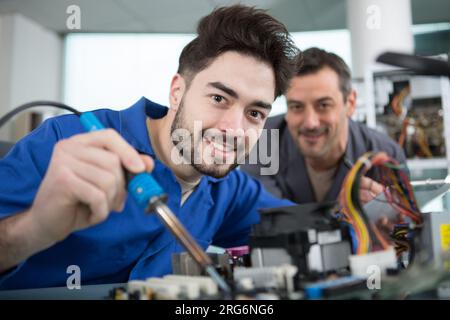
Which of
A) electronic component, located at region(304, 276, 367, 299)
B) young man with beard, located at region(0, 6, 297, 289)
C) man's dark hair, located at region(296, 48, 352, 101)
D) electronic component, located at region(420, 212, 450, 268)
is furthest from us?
man's dark hair, located at region(296, 48, 352, 101)

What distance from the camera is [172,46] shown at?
0.66 m

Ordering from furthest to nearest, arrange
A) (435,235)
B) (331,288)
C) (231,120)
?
(231,120) < (435,235) < (331,288)

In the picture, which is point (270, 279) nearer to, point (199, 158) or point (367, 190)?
point (367, 190)

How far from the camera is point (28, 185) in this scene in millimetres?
568

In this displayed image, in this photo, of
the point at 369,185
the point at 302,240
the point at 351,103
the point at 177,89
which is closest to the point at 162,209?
the point at 302,240

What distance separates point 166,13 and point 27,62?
284 millimetres

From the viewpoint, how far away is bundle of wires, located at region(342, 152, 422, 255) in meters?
0.46

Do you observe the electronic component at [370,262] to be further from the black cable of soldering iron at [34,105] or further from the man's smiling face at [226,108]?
the black cable of soldering iron at [34,105]

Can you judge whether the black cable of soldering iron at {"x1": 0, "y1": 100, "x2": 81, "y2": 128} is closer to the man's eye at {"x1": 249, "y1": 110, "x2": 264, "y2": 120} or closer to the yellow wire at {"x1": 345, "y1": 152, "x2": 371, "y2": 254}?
the man's eye at {"x1": 249, "y1": 110, "x2": 264, "y2": 120}

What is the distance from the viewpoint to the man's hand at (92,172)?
1.32 feet

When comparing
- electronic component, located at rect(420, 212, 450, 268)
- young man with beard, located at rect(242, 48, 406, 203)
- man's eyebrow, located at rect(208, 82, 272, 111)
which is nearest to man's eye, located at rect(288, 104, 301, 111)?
→ young man with beard, located at rect(242, 48, 406, 203)

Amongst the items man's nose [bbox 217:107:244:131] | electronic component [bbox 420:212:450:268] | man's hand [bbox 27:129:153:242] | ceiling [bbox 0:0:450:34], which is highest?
ceiling [bbox 0:0:450:34]

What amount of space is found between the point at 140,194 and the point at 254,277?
0.13m

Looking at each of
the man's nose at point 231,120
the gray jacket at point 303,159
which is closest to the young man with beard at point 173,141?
the man's nose at point 231,120
